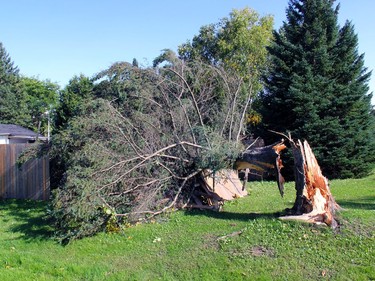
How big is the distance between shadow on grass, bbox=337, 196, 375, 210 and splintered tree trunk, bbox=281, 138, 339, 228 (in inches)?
53.9

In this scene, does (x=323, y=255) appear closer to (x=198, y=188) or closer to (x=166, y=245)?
(x=166, y=245)

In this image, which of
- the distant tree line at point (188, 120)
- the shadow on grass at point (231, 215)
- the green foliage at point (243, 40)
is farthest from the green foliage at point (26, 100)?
the shadow on grass at point (231, 215)

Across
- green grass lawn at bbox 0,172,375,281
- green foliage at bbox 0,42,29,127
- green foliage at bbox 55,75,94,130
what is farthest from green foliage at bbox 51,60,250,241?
green foliage at bbox 0,42,29,127

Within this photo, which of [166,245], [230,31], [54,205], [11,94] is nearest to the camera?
[166,245]

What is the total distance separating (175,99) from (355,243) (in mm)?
5321

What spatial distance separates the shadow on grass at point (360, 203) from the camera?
26.2 ft

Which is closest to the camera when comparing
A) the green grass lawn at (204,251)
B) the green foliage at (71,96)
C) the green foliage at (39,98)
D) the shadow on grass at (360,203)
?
the green grass lawn at (204,251)

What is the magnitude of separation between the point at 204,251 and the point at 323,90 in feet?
37.8

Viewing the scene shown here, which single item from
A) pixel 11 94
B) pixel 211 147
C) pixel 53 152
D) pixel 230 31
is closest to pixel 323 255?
pixel 211 147

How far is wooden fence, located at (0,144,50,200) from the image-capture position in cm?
1101

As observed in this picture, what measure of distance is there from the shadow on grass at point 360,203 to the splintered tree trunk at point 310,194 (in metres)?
1.37

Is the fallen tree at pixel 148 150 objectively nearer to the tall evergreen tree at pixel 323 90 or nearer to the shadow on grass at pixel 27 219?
the shadow on grass at pixel 27 219

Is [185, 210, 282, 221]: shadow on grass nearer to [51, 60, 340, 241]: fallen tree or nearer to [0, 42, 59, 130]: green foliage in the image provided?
[51, 60, 340, 241]: fallen tree

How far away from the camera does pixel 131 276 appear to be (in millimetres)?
5051
